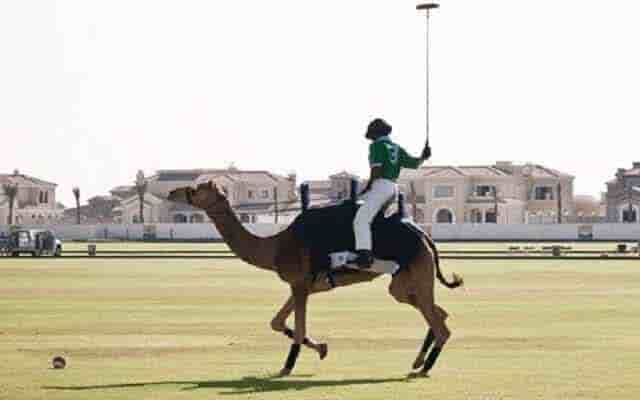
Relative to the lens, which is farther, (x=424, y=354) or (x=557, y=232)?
(x=557, y=232)

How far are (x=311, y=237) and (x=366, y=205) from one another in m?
0.92

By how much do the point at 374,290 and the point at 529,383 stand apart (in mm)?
33346

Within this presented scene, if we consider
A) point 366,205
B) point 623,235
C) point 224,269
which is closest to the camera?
point 366,205

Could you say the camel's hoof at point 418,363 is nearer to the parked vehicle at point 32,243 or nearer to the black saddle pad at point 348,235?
the black saddle pad at point 348,235

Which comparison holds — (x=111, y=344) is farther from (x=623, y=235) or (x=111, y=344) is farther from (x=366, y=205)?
(x=623, y=235)

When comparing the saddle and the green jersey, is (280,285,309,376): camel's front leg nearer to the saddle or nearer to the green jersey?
the saddle

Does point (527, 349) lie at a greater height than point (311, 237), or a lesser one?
lesser

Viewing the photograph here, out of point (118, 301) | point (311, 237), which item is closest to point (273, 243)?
point (311, 237)

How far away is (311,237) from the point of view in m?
23.5

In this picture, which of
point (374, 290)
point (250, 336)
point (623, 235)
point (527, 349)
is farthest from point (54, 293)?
point (623, 235)

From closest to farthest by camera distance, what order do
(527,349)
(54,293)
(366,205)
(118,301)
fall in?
(366,205), (527,349), (118,301), (54,293)

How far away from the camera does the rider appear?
75.7ft

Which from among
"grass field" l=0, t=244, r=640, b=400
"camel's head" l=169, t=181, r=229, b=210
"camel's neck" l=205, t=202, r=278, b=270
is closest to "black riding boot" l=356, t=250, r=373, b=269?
"camel's neck" l=205, t=202, r=278, b=270

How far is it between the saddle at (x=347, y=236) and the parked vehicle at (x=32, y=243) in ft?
293
